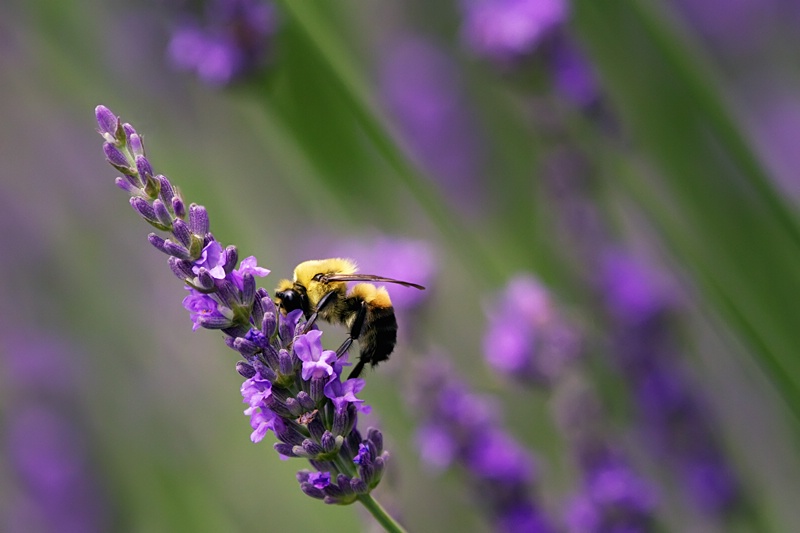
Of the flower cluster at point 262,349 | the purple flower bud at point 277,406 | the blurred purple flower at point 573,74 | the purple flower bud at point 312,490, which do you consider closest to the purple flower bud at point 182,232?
the flower cluster at point 262,349

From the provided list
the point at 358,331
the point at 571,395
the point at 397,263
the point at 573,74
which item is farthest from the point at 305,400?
the point at 573,74

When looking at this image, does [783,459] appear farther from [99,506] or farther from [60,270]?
[60,270]

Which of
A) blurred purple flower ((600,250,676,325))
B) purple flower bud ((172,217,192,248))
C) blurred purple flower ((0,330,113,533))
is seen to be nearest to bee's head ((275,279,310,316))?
purple flower bud ((172,217,192,248))

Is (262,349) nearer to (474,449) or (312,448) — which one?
(312,448)

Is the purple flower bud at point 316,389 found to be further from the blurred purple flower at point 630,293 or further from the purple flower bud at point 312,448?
the blurred purple flower at point 630,293


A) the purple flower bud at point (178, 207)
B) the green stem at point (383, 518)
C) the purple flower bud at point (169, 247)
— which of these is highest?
the purple flower bud at point (178, 207)

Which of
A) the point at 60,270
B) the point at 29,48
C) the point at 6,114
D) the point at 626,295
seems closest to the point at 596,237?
the point at 626,295
